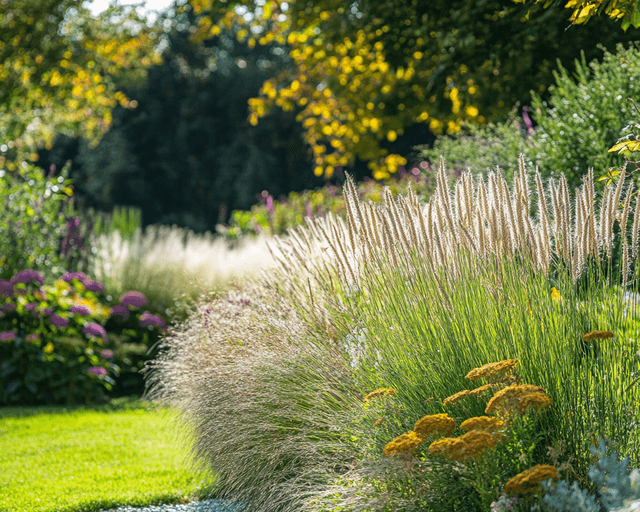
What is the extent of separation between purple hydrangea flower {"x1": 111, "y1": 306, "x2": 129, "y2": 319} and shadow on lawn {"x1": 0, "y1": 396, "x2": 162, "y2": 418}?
3.37ft

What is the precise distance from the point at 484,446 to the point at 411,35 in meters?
5.94

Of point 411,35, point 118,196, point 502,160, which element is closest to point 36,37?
point 411,35

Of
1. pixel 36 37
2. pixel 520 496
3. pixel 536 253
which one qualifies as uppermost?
pixel 36 37

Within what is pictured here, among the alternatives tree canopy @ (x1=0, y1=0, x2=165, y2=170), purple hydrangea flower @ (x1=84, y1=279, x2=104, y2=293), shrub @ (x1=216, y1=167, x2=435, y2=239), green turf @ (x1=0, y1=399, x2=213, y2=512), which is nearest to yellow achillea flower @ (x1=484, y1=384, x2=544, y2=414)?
green turf @ (x1=0, y1=399, x2=213, y2=512)

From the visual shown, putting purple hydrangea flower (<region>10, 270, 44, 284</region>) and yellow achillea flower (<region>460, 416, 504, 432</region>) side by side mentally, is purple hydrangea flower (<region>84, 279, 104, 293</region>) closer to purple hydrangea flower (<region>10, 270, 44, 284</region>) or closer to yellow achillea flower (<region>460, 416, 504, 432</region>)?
purple hydrangea flower (<region>10, 270, 44, 284</region>)

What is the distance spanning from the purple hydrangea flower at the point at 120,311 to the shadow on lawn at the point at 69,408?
103 cm

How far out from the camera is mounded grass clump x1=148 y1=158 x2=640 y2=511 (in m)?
2.08

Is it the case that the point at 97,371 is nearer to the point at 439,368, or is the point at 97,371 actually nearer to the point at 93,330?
the point at 93,330

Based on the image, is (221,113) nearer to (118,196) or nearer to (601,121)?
(118,196)

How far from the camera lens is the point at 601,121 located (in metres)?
4.60

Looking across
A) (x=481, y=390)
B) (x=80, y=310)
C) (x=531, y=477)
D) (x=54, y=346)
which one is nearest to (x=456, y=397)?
(x=481, y=390)

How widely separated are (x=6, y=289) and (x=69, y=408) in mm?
1426

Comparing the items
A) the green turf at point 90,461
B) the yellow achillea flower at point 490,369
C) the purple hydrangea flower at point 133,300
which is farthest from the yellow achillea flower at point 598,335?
the purple hydrangea flower at point 133,300

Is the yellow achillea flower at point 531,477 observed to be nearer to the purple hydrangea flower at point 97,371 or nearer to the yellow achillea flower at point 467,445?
the yellow achillea flower at point 467,445
